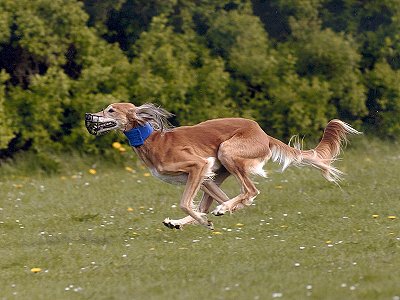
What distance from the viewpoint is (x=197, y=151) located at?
32.8 feet

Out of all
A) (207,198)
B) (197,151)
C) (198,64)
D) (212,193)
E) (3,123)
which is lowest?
(3,123)

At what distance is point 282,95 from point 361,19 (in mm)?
2496

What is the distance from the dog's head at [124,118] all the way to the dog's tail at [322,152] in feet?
4.30

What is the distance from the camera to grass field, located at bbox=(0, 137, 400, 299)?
7410mm

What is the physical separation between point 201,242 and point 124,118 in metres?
1.45

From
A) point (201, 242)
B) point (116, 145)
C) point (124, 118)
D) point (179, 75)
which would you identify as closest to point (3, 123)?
point (116, 145)

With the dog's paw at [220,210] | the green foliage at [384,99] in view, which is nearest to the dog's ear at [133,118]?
the dog's paw at [220,210]

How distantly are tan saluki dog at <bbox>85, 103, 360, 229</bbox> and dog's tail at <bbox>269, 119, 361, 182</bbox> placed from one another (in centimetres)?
1

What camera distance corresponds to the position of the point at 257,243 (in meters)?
9.34

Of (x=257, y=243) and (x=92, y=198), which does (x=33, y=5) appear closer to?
(x=92, y=198)

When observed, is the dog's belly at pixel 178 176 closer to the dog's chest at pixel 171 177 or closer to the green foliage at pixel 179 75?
the dog's chest at pixel 171 177

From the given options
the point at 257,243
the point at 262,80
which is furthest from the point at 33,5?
the point at 257,243

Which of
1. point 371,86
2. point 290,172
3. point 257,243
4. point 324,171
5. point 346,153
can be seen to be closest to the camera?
point 257,243

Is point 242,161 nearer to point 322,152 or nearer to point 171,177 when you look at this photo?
point 171,177
